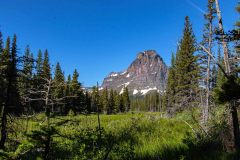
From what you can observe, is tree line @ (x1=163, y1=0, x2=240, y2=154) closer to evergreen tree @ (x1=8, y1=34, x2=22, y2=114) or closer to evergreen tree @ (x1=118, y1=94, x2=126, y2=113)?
evergreen tree @ (x1=8, y1=34, x2=22, y2=114)

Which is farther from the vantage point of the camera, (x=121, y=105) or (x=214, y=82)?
(x=121, y=105)

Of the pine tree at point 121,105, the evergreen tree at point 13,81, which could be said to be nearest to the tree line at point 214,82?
the evergreen tree at point 13,81

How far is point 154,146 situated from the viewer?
28.8 ft

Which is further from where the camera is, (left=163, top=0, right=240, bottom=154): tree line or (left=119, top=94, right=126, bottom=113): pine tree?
(left=119, top=94, right=126, bottom=113): pine tree

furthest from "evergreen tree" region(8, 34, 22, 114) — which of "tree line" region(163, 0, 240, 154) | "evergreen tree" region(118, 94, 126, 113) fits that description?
"evergreen tree" region(118, 94, 126, 113)

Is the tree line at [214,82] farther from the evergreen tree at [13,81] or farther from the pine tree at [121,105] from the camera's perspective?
the pine tree at [121,105]

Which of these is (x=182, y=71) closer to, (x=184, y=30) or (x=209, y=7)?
(x=184, y=30)

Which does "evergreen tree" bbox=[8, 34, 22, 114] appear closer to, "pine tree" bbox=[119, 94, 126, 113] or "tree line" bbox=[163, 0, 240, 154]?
"tree line" bbox=[163, 0, 240, 154]

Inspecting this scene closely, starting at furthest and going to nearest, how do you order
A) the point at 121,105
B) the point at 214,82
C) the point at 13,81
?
the point at 121,105 < the point at 214,82 < the point at 13,81

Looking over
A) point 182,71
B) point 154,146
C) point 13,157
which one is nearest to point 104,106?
point 182,71

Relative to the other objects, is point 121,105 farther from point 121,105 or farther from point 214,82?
point 214,82

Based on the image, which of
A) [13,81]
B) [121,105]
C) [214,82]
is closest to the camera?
[13,81]

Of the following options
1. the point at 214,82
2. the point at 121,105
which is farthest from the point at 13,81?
the point at 121,105

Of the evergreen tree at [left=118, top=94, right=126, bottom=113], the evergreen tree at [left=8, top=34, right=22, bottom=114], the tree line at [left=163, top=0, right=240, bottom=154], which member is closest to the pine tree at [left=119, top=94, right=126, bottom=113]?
the evergreen tree at [left=118, top=94, right=126, bottom=113]
